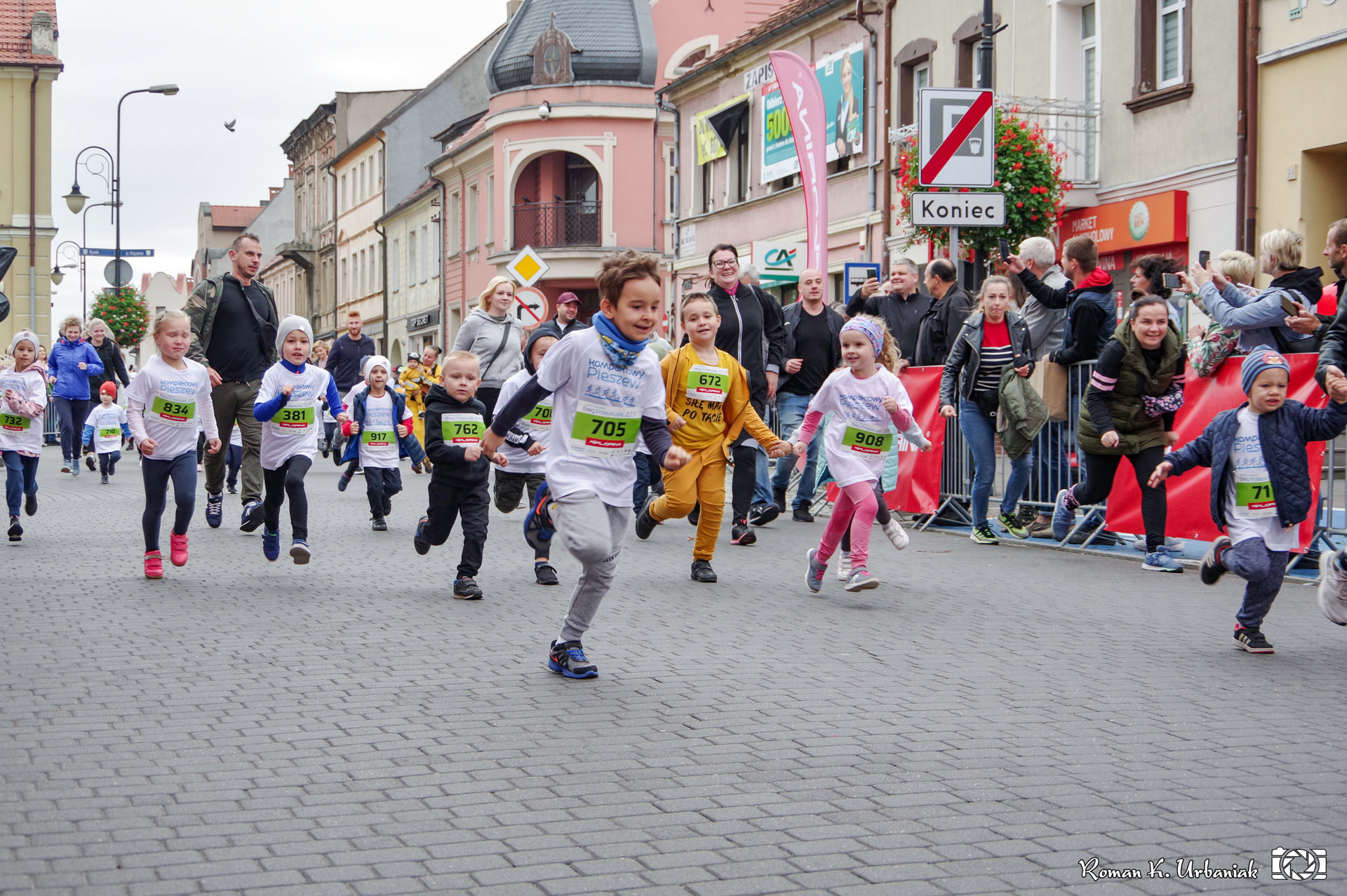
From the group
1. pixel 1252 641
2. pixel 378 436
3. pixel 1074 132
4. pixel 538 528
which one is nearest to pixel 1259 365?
pixel 1252 641

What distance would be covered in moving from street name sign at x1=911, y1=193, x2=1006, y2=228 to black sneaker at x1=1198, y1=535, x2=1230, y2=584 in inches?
233

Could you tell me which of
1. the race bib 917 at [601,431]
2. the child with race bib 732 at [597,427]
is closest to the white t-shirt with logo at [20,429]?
the child with race bib 732 at [597,427]

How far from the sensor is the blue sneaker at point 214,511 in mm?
13531

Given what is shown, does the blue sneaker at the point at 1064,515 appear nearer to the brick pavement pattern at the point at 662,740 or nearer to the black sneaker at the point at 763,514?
the brick pavement pattern at the point at 662,740

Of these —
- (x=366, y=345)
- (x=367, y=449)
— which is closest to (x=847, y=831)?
(x=367, y=449)

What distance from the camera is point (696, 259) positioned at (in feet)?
121

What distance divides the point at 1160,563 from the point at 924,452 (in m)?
3.27

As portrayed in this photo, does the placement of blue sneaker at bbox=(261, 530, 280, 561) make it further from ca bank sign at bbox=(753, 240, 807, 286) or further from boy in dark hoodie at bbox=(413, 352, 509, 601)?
ca bank sign at bbox=(753, 240, 807, 286)

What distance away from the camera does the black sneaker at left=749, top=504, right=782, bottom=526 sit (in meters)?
13.2

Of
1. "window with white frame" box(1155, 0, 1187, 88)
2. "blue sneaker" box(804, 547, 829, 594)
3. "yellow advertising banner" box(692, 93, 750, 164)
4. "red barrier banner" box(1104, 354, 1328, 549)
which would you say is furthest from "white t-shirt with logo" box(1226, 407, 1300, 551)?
"yellow advertising banner" box(692, 93, 750, 164)

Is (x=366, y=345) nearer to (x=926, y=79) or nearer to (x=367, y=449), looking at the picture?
(x=367, y=449)

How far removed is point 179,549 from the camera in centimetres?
1023

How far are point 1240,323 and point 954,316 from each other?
3.43 m

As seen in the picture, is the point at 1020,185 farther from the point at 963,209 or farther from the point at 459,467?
the point at 459,467
